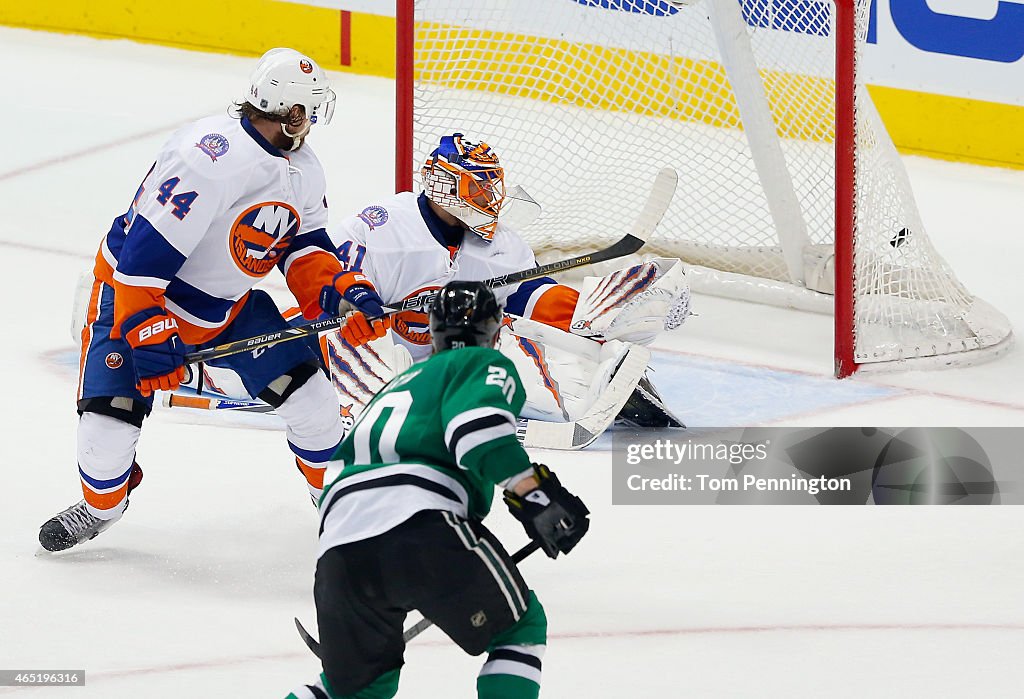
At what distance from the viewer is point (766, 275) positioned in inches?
215

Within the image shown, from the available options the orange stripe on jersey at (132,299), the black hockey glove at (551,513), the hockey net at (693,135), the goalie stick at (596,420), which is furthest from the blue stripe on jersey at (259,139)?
the hockey net at (693,135)

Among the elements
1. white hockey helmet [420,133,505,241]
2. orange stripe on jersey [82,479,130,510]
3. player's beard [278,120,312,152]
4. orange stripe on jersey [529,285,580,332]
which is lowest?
orange stripe on jersey [82,479,130,510]

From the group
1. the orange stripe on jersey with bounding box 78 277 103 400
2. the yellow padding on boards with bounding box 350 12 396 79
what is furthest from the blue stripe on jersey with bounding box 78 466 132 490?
the yellow padding on boards with bounding box 350 12 396 79

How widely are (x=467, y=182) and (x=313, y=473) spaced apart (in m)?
0.74

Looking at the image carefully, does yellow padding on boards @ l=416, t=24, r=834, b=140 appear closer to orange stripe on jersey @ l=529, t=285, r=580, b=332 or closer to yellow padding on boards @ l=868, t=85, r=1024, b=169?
yellow padding on boards @ l=868, t=85, r=1024, b=169

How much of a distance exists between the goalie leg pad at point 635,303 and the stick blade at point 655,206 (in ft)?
0.56

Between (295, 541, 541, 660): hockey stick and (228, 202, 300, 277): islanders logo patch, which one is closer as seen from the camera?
(295, 541, 541, 660): hockey stick

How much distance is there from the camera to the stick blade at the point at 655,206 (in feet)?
12.2

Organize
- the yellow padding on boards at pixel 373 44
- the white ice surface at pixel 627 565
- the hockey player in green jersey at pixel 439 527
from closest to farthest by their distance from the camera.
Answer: the hockey player in green jersey at pixel 439 527, the white ice surface at pixel 627 565, the yellow padding on boards at pixel 373 44

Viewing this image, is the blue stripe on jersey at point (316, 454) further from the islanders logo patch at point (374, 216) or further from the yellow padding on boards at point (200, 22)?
the yellow padding on boards at point (200, 22)

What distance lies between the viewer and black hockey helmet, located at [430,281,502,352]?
2.60m

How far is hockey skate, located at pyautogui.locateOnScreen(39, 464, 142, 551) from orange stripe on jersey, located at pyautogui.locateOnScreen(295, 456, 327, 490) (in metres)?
0.34

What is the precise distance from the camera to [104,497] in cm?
351

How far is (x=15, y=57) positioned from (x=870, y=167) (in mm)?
4292
